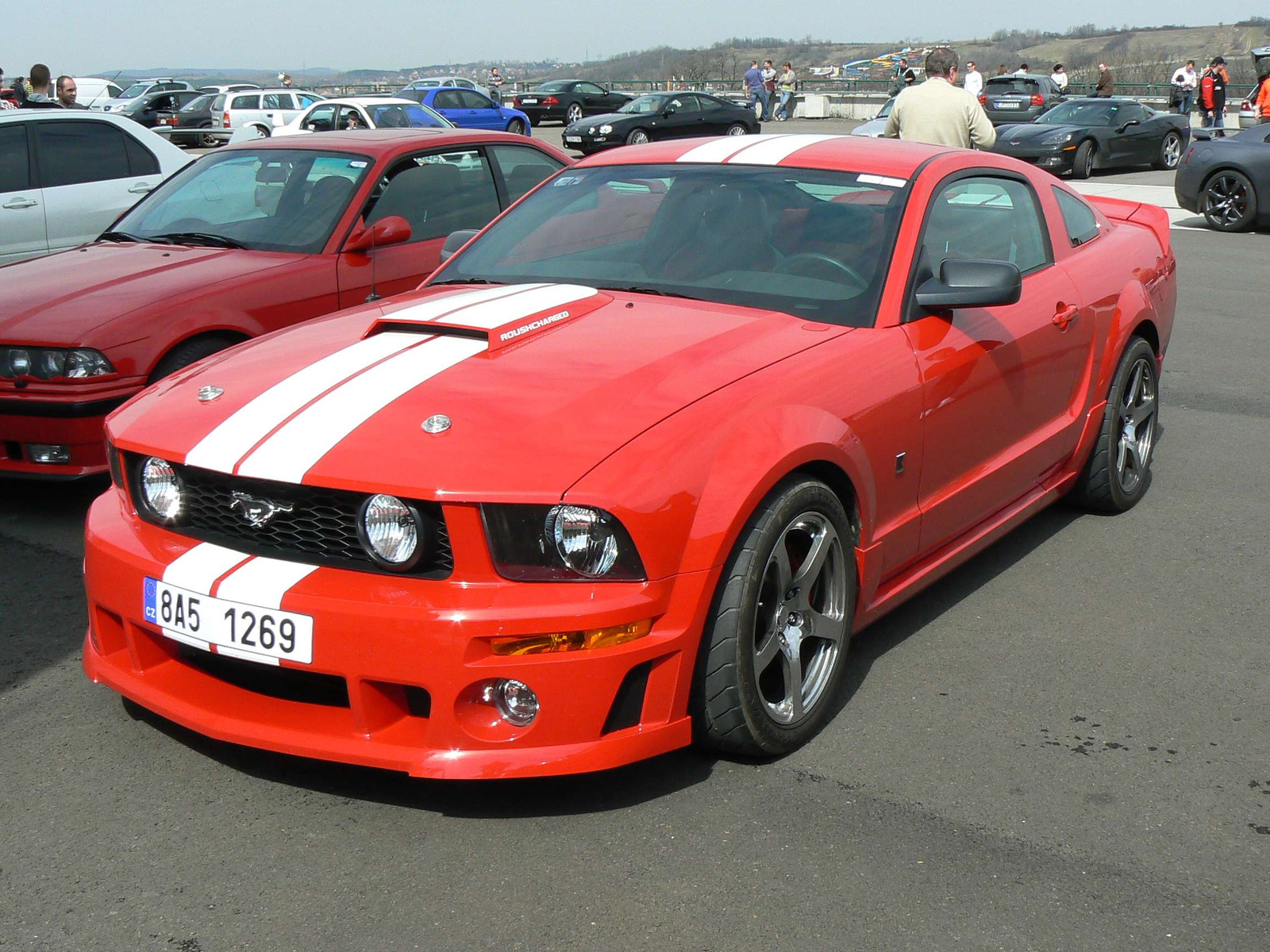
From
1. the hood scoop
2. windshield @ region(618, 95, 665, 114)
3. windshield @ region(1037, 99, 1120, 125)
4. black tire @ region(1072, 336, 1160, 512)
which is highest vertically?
windshield @ region(618, 95, 665, 114)

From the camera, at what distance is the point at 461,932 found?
261 centimetres

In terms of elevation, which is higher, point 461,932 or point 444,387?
point 444,387

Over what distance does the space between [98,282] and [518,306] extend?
108 inches

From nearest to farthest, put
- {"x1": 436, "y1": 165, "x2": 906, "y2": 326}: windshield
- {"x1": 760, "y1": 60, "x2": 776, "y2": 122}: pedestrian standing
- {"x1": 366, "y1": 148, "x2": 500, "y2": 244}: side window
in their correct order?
{"x1": 436, "y1": 165, "x2": 906, "y2": 326}: windshield
{"x1": 366, "y1": 148, "x2": 500, "y2": 244}: side window
{"x1": 760, "y1": 60, "x2": 776, "y2": 122}: pedestrian standing

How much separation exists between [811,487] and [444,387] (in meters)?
0.92

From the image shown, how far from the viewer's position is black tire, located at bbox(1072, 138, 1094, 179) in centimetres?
1956

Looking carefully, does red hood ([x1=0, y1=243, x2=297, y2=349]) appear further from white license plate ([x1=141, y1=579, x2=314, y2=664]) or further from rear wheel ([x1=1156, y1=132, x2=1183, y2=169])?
rear wheel ([x1=1156, y1=132, x2=1183, y2=169])

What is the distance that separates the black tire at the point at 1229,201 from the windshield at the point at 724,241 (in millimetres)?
11285

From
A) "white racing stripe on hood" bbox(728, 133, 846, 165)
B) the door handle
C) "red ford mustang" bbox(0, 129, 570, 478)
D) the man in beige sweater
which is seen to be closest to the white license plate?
"white racing stripe on hood" bbox(728, 133, 846, 165)

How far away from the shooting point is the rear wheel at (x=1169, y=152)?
69.5ft

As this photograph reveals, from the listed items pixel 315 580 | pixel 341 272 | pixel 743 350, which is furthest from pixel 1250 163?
pixel 315 580

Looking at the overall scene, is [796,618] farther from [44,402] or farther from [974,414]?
[44,402]

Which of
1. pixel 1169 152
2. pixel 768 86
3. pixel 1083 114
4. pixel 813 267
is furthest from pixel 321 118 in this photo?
pixel 768 86

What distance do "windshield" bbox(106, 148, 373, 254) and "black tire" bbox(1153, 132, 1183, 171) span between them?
18011 mm
